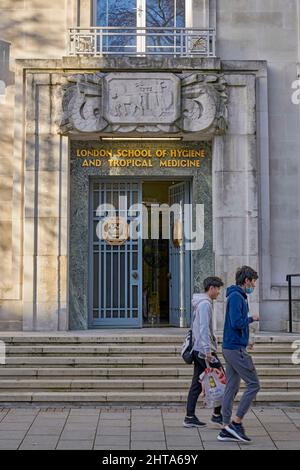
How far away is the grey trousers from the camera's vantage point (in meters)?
7.61

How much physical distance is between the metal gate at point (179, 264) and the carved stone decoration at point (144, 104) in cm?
171

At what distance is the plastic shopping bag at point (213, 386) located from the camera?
26.5ft

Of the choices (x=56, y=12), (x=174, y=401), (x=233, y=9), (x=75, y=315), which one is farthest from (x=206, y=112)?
(x=174, y=401)

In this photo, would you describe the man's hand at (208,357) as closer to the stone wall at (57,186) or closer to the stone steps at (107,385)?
the stone steps at (107,385)

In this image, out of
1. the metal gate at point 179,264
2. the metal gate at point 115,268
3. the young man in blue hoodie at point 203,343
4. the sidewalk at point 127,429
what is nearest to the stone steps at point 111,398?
the sidewalk at point 127,429

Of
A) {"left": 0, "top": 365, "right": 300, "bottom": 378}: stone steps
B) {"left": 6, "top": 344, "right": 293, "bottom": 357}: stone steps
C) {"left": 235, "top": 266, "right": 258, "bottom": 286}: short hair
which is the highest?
{"left": 235, "top": 266, "right": 258, "bottom": 286}: short hair

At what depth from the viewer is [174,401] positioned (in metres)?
9.80

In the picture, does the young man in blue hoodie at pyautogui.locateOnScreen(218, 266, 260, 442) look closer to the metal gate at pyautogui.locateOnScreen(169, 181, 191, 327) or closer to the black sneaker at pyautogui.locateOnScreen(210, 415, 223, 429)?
the black sneaker at pyautogui.locateOnScreen(210, 415, 223, 429)

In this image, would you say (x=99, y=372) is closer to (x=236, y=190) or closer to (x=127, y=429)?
(x=127, y=429)

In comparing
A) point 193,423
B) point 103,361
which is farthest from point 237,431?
point 103,361

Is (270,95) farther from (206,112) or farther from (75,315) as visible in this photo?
(75,315)

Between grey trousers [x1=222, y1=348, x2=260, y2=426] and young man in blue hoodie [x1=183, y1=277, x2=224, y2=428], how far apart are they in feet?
1.36

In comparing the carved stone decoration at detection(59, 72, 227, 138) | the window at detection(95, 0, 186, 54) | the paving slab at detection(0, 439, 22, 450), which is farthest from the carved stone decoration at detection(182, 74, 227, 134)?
the paving slab at detection(0, 439, 22, 450)
